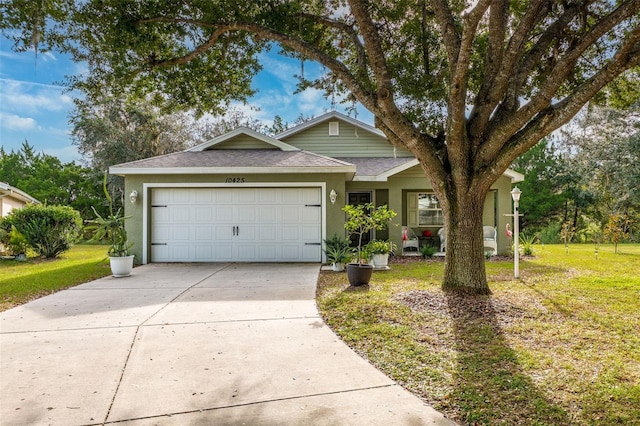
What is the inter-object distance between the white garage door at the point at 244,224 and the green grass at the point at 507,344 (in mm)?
3243

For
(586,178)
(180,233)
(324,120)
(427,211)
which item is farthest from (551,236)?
(180,233)

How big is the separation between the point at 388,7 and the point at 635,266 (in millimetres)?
9371

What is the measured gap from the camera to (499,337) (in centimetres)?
447

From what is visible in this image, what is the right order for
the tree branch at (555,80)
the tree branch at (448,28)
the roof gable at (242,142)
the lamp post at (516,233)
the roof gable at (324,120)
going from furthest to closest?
1. the roof gable at (324,120)
2. the roof gable at (242,142)
3. the lamp post at (516,233)
4. the tree branch at (448,28)
5. the tree branch at (555,80)

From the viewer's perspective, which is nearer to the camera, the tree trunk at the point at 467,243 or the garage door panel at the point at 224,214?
the tree trunk at the point at 467,243

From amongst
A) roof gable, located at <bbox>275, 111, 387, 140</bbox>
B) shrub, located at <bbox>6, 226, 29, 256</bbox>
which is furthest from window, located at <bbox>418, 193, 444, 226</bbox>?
shrub, located at <bbox>6, 226, 29, 256</bbox>

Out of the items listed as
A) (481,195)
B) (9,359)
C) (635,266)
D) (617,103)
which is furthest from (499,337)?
(635,266)

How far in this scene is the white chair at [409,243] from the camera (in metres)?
13.1

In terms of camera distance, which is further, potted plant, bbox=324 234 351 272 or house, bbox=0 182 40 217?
house, bbox=0 182 40 217

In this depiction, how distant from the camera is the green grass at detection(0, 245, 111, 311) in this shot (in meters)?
6.97

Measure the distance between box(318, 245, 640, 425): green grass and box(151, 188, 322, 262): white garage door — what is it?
3243 millimetres

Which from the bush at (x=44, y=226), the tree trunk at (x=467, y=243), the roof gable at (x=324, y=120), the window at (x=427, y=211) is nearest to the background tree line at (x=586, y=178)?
the window at (x=427, y=211)

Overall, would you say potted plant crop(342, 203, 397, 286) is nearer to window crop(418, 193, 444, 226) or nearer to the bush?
window crop(418, 193, 444, 226)

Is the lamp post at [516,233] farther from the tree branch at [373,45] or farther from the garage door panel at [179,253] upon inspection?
the garage door panel at [179,253]
